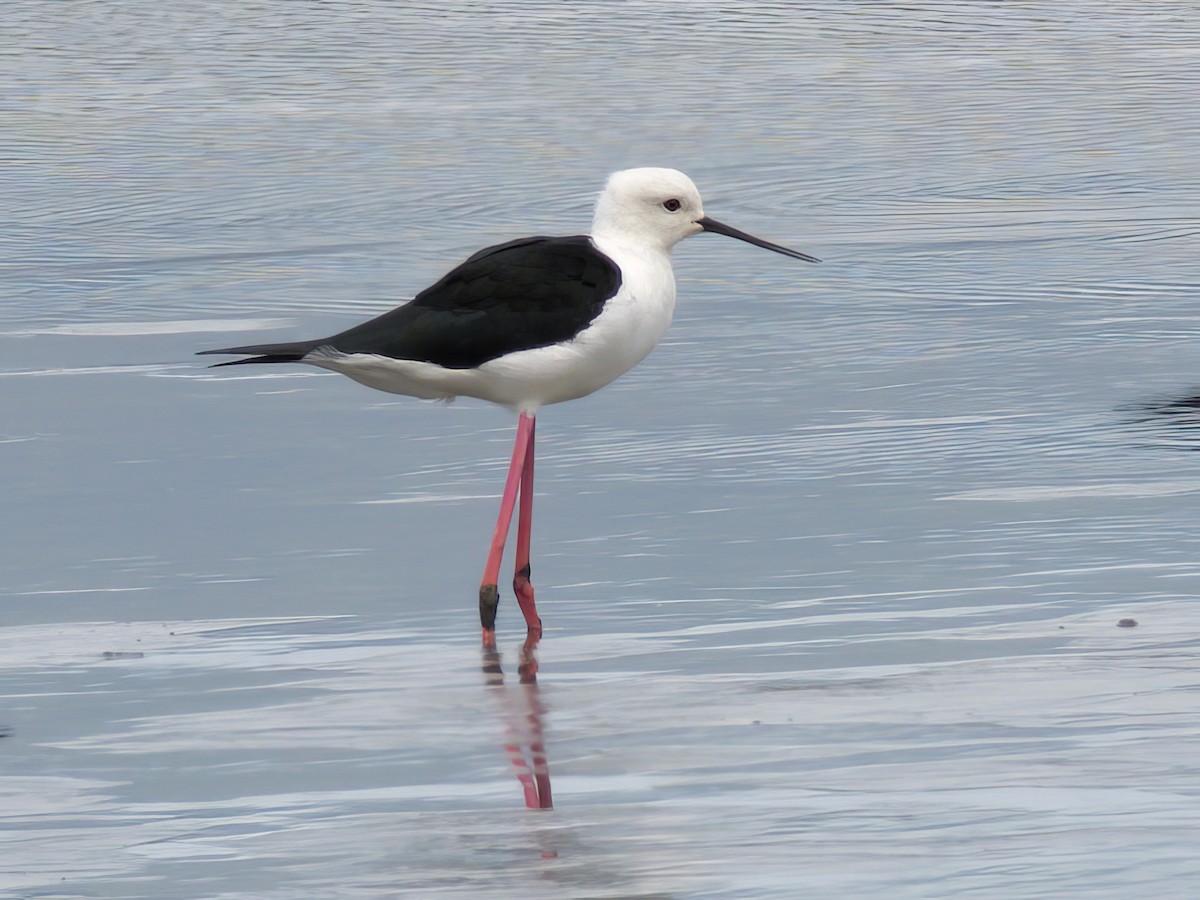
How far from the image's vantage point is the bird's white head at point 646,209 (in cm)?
637

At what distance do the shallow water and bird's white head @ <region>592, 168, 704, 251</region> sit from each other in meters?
0.83

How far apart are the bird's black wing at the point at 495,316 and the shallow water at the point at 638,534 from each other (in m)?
0.61

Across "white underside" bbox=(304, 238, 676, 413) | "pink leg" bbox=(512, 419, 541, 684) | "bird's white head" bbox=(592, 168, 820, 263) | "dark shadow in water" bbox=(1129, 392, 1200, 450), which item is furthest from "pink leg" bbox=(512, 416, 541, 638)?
"dark shadow in water" bbox=(1129, 392, 1200, 450)

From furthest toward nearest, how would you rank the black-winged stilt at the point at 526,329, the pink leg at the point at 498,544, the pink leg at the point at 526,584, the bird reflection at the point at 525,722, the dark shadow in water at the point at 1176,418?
the dark shadow in water at the point at 1176,418
the black-winged stilt at the point at 526,329
the pink leg at the point at 498,544
the pink leg at the point at 526,584
the bird reflection at the point at 525,722

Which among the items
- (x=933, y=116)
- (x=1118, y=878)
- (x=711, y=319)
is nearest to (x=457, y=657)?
(x=1118, y=878)

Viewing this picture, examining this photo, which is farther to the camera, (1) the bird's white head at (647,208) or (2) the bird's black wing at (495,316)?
(1) the bird's white head at (647,208)

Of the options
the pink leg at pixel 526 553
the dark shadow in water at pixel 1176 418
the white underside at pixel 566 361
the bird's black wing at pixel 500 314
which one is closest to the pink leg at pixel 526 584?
the pink leg at pixel 526 553

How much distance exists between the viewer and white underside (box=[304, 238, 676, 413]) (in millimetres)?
6137

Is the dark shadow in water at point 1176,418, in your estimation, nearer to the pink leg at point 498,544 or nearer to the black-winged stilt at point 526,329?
the black-winged stilt at point 526,329

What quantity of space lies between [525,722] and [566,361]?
52.7 inches

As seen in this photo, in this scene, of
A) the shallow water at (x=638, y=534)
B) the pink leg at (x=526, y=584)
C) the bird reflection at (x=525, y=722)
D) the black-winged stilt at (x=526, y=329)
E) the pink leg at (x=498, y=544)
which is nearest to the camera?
the shallow water at (x=638, y=534)

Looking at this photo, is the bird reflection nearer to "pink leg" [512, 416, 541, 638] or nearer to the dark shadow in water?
"pink leg" [512, 416, 541, 638]

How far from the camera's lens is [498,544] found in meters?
6.09

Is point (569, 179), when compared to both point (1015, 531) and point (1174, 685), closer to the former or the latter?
point (1015, 531)
